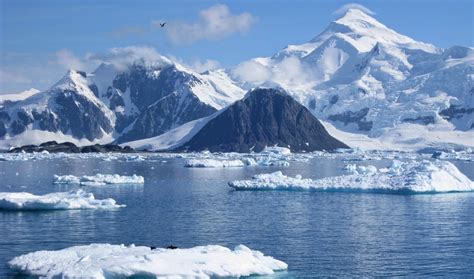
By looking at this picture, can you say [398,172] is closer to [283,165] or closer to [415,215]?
[415,215]

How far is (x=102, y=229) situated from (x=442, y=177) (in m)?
41.0

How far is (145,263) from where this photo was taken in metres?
36.4

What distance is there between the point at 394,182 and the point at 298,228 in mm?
28917

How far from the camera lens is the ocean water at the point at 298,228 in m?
43.1

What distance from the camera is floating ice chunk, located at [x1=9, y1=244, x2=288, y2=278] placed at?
35781mm

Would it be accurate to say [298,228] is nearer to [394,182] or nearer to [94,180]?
[394,182]

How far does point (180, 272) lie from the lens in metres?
35.8

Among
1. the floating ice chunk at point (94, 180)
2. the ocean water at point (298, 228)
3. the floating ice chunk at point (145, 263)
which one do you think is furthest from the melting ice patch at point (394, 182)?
the floating ice chunk at point (145, 263)

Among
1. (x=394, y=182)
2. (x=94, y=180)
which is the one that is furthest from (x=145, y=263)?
(x=94, y=180)

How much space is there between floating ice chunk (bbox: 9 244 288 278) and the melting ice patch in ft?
135

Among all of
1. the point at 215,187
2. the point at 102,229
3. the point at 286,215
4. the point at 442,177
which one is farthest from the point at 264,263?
the point at 215,187

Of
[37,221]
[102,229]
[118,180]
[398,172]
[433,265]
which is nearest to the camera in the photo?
[433,265]

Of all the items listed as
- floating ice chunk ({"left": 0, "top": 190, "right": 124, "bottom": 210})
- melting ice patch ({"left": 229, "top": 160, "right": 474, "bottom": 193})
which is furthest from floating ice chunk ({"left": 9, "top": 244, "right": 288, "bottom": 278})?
melting ice patch ({"left": 229, "top": 160, "right": 474, "bottom": 193})

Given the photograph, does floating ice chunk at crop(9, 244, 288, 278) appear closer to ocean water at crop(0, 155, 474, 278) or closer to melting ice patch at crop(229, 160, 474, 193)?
ocean water at crop(0, 155, 474, 278)
